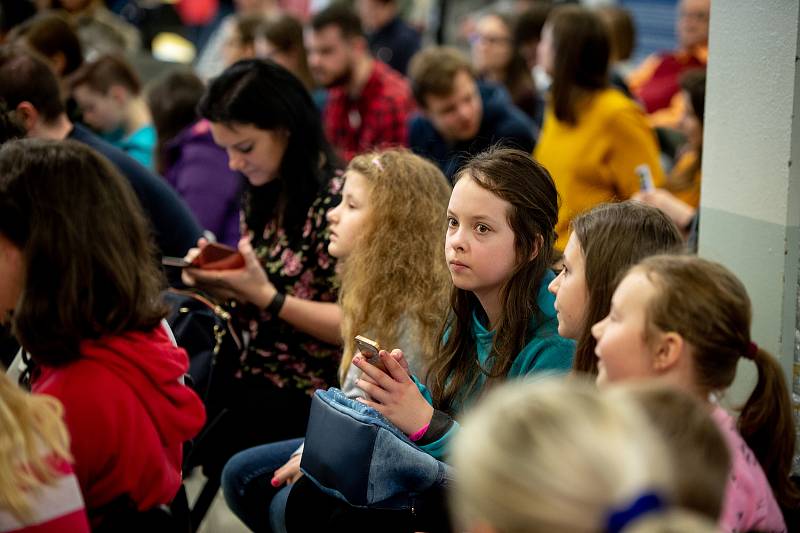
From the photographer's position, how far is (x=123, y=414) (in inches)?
71.9

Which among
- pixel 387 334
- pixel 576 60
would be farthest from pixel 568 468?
pixel 576 60

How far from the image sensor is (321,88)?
231 inches

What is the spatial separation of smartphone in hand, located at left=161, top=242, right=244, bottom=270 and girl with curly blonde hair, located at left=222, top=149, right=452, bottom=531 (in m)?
0.32

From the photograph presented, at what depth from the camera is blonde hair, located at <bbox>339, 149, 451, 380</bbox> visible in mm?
2570

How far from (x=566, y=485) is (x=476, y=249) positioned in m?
1.19

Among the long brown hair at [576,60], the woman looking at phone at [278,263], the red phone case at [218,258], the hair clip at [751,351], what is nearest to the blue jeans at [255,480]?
the woman looking at phone at [278,263]

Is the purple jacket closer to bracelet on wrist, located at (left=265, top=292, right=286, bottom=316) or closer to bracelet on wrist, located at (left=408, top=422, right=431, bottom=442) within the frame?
bracelet on wrist, located at (left=265, top=292, right=286, bottom=316)

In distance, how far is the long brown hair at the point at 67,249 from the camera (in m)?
1.85

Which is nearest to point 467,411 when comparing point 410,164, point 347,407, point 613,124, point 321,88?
point 347,407

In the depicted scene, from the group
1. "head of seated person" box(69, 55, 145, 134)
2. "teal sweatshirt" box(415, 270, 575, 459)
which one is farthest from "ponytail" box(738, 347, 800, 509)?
"head of seated person" box(69, 55, 145, 134)

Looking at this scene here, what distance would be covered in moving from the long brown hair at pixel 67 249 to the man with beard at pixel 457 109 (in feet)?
8.34

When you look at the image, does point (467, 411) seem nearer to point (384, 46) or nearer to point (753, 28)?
point (753, 28)

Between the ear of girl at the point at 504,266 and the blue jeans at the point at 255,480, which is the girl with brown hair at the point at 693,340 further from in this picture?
the blue jeans at the point at 255,480

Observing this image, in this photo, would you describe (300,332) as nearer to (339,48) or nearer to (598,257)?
(598,257)
